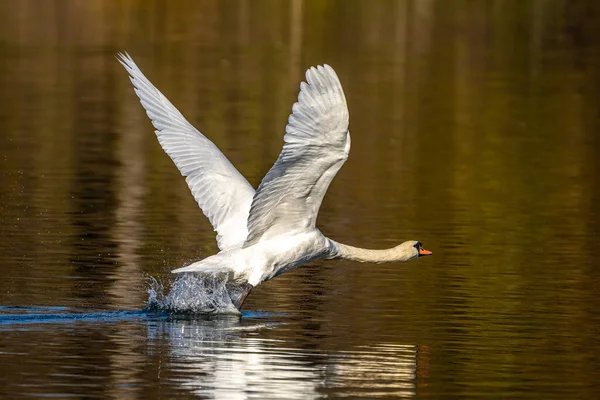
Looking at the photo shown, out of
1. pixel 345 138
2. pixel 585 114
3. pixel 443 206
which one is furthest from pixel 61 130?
pixel 345 138

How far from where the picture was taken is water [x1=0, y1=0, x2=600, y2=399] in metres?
13.7

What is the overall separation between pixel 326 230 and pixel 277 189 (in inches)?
311

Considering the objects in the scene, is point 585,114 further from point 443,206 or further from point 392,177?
point 443,206

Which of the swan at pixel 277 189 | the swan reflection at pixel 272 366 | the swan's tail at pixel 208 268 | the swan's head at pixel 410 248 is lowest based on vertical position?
the swan reflection at pixel 272 366

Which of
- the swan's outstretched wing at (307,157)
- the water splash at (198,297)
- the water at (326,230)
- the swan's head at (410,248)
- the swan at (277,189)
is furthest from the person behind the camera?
the swan's head at (410,248)

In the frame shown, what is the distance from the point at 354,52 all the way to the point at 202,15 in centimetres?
2309

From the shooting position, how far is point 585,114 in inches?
1662

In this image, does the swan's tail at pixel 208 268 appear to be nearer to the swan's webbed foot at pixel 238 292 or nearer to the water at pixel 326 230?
the swan's webbed foot at pixel 238 292

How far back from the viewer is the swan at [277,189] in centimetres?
1407

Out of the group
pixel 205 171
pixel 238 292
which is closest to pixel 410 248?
pixel 238 292

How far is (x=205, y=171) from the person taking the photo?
58.2 feet

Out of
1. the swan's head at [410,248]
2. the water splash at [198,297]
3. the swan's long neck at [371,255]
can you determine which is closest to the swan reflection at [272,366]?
the water splash at [198,297]

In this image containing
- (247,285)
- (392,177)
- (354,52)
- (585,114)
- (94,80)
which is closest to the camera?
(247,285)

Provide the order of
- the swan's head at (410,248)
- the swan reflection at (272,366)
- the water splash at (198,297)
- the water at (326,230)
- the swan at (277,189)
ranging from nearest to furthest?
1. the swan reflection at (272,366)
2. the water at (326,230)
3. the swan at (277,189)
4. the water splash at (198,297)
5. the swan's head at (410,248)
